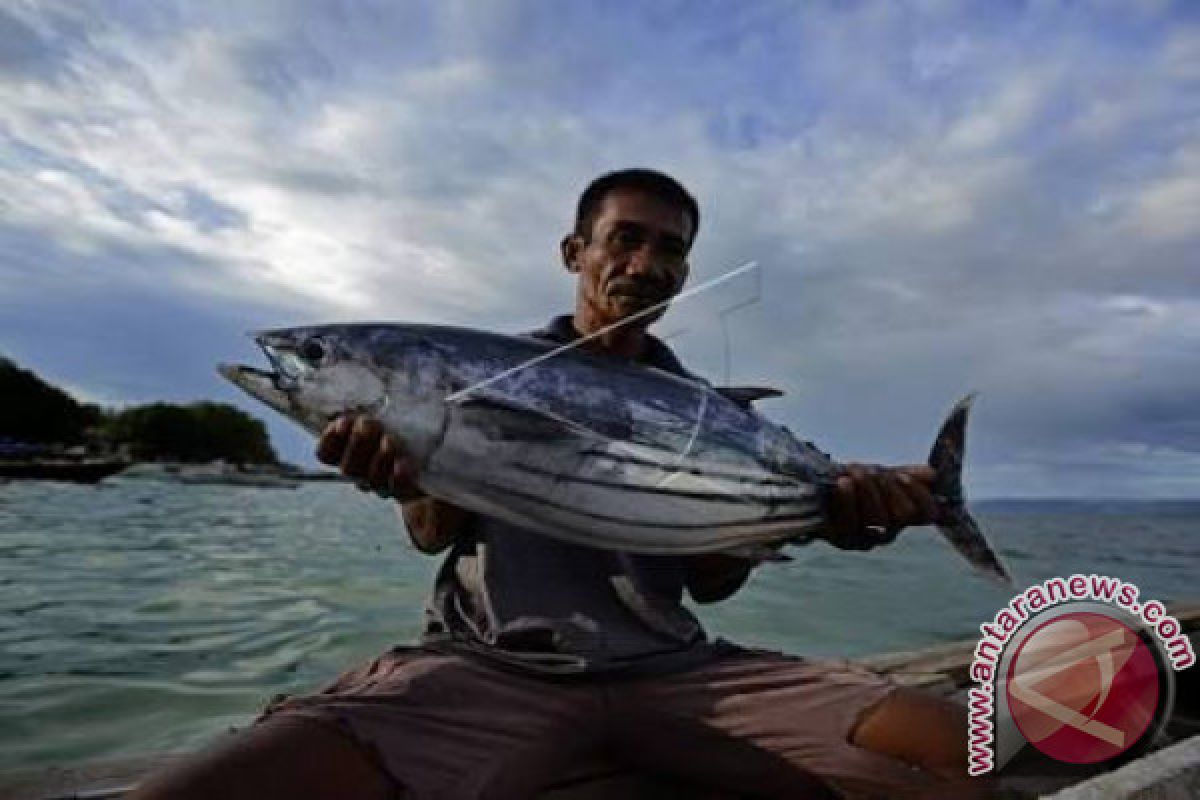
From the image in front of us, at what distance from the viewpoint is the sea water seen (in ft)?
16.8

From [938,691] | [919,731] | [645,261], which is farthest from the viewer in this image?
[938,691]

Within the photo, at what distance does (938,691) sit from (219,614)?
7.67m

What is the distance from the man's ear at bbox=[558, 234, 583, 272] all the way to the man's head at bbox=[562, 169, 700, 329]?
0.13 ft

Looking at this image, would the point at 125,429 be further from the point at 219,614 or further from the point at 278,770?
the point at 278,770

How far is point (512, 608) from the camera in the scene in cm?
254

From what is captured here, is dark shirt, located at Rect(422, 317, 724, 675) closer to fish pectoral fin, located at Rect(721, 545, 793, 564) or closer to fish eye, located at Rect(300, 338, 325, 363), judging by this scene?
fish pectoral fin, located at Rect(721, 545, 793, 564)

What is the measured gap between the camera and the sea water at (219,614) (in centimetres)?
511

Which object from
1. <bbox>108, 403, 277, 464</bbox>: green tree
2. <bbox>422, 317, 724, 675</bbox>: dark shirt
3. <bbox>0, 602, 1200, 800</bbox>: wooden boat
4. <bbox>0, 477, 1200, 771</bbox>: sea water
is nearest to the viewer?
<bbox>0, 602, 1200, 800</bbox>: wooden boat

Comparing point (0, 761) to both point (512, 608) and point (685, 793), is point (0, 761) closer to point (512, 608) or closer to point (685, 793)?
point (512, 608)

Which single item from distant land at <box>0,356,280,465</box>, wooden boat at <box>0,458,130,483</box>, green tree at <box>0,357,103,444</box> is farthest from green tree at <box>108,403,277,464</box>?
wooden boat at <box>0,458,130,483</box>

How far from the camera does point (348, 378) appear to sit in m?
2.10

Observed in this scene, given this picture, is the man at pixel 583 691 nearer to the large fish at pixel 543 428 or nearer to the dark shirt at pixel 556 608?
the dark shirt at pixel 556 608

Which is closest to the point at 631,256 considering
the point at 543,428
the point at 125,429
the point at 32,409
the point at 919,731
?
the point at 543,428

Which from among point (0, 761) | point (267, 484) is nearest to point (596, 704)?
point (0, 761)
